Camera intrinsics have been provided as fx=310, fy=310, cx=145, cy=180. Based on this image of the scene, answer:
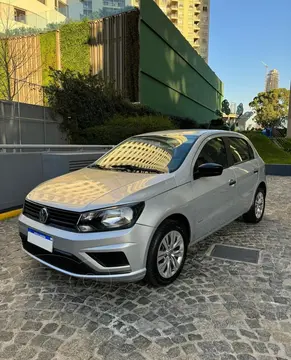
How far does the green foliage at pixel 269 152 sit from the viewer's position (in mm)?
13566

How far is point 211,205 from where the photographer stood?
3.69 metres

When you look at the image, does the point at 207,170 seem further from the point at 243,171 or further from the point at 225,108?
the point at 225,108

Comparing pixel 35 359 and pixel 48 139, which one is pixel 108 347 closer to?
pixel 35 359

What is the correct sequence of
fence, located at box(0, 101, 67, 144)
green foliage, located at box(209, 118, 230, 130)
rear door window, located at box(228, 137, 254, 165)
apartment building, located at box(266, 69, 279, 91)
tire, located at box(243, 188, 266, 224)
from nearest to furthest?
rear door window, located at box(228, 137, 254, 165), tire, located at box(243, 188, 266, 224), fence, located at box(0, 101, 67, 144), green foliage, located at box(209, 118, 230, 130), apartment building, located at box(266, 69, 279, 91)

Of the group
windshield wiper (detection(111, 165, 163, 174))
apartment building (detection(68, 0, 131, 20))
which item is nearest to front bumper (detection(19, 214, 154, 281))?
windshield wiper (detection(111, 165, 163, 174))

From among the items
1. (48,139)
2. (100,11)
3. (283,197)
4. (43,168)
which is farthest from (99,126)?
(100,11)

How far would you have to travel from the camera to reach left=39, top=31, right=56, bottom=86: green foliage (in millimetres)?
22547

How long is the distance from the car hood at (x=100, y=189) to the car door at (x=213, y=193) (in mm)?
486

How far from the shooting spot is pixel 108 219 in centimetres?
269

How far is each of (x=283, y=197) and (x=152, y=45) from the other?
51.1 feet

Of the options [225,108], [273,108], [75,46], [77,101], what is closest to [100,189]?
[77,101]

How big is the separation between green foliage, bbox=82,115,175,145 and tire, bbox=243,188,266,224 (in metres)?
6.43

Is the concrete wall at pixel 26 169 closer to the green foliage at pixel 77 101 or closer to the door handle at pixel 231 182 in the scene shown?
the door handle at pixel 231 182

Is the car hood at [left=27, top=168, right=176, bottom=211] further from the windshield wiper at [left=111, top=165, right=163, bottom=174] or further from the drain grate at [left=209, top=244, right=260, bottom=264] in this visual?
the drain grate at [left=209, top=244, right=260, bottom=264]
